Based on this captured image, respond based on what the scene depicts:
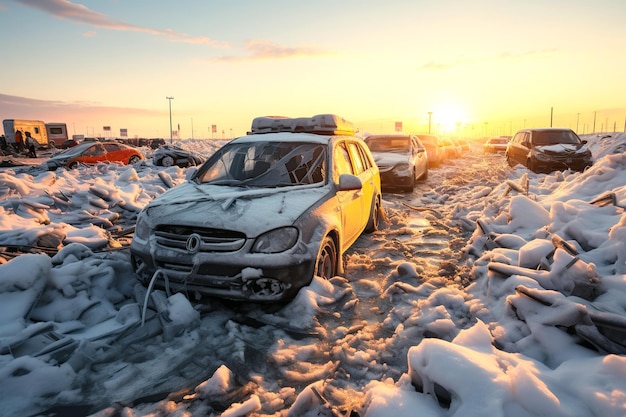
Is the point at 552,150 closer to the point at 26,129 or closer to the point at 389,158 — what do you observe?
the point at 389,158

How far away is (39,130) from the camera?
36.9 metres

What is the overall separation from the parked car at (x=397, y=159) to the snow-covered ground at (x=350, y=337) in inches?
238

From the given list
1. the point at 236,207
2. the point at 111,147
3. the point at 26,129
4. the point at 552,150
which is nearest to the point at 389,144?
the point at 552,150

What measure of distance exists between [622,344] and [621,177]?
446 cm

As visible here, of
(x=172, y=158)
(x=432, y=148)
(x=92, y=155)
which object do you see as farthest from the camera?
(x=432, y=148)

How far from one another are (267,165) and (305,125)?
1393 millimetres

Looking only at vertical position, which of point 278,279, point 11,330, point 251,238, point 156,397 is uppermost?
point 251,238

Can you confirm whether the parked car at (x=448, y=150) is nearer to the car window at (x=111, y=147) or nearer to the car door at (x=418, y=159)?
the car door at (x=418, y=159)

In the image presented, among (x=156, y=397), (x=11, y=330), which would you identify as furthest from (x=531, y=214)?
(x=11, y=330)

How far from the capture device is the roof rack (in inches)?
220

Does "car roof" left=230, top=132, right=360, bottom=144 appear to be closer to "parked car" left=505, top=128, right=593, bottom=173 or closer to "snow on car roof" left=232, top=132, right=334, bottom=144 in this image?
"snow on car roof" left=232, top=132, right=334, bottom=144

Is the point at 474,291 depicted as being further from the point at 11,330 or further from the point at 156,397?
the point at 11,330

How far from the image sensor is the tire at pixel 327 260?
12.6 feet

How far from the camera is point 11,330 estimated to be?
9.57 ft
